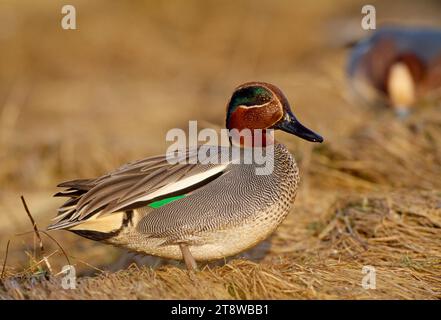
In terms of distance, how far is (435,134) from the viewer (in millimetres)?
5789

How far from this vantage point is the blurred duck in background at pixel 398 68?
738 centimetres

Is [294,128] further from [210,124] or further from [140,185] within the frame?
[210,124]

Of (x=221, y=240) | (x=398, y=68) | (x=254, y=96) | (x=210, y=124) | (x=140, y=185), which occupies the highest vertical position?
(x=398, y=68)

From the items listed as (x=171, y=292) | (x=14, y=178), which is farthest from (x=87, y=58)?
(x=171, y=292)

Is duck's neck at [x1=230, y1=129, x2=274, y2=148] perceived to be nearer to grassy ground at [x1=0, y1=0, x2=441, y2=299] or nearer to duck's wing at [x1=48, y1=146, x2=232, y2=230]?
duck's wing at [x1=48, y1=146, x2=232, y2=230]

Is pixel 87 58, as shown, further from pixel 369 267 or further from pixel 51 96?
pixel 369 267

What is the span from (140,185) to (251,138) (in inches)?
23.4

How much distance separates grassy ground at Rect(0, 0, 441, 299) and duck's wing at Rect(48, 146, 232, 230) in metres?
0.27

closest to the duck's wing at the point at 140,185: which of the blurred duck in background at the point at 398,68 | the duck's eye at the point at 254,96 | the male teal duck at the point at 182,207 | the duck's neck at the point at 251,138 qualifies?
the male teal duck at the point at 182,207

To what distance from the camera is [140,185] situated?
3.52m

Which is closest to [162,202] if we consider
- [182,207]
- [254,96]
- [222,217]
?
[182,207]

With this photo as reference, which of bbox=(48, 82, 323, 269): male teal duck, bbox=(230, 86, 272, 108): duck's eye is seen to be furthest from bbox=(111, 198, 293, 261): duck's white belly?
bbox=(230, 86, 272, 108): duck's eye

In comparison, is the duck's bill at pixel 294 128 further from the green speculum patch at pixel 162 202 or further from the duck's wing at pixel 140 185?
the green speculum patch at pixel 162 202

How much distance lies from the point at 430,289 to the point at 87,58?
8697 millimetres
